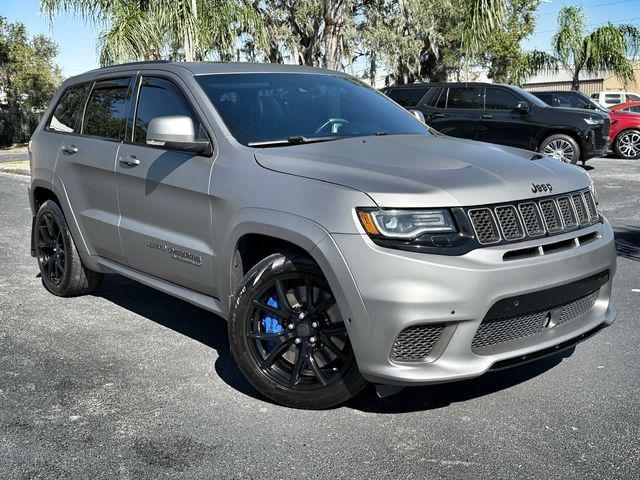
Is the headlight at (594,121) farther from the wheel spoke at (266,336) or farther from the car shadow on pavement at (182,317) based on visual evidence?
the wheel spoke at (266,336)

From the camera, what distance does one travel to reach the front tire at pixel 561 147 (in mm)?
14180

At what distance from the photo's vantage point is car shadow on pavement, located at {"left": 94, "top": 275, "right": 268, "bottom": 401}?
4.29m

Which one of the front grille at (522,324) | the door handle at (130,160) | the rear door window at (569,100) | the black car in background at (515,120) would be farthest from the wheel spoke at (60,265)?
the rear door window at (569,100)

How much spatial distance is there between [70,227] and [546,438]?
3.82 m

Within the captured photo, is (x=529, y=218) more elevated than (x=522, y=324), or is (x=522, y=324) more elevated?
(x=529, y=218)

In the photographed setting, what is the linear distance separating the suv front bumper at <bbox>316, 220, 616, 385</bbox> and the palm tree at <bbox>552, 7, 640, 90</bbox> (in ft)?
96.8

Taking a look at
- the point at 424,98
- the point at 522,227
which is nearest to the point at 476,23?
the point at 424,98

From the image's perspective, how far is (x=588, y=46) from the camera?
30.3m

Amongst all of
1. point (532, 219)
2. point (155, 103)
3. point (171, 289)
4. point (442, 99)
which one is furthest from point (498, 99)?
Answer: point (532, 219)

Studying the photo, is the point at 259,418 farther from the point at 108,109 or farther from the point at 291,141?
the point at 108,109

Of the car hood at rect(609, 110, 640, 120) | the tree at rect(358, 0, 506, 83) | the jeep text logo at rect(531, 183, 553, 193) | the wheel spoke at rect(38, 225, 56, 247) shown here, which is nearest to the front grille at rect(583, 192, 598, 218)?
the jeep text logo at rect(531, 183, 553, 193)

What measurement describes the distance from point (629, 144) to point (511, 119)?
5135 mm

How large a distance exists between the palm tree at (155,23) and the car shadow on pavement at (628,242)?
1014 centimetres

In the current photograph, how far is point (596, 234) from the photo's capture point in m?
3.84
